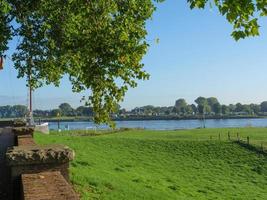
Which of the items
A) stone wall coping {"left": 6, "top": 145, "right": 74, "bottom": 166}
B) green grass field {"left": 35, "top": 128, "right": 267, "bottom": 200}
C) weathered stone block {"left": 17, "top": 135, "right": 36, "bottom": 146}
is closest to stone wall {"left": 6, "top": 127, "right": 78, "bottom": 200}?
stone wall coping {"left": 6, "top": 145, "right": 74, "bottom": 166}

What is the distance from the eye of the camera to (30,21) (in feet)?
53.6

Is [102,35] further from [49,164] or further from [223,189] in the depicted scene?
[223,189]

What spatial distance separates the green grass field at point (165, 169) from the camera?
1656 centimetres

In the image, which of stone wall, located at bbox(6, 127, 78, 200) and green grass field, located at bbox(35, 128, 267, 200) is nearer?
stone wall, located at bbox(6, 127, 78, 200)

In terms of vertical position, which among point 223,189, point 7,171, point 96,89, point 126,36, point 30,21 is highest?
point 30,21

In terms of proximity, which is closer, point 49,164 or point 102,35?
point 49,164

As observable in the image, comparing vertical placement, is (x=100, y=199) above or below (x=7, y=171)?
below

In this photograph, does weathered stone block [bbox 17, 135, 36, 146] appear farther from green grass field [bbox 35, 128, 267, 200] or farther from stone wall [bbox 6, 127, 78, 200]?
stone wall [bbox 6, 127, 78, 200]

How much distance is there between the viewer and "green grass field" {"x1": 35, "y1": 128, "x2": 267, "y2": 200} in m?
16.6

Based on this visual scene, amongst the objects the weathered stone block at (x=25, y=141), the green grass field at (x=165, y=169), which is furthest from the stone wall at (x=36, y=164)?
the green grass field at (x=165, y=169)

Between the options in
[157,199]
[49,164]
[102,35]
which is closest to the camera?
[49,164]

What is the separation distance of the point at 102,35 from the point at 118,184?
5072 mm

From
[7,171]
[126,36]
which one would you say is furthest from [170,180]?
[7,171]

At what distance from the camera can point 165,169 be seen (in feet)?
95.3
